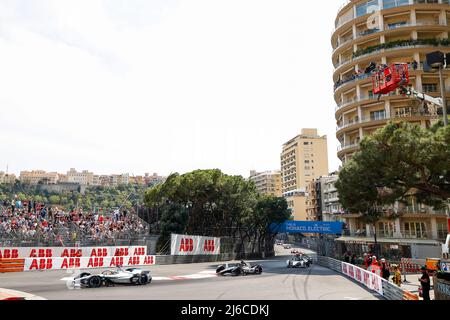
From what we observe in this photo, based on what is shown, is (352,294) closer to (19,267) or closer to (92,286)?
(92,286)

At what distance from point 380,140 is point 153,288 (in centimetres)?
1808

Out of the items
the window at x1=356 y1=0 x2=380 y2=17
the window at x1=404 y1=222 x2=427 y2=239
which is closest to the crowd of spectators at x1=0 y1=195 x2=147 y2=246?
the window at x1=404 y1=222 x2=427 y2=239

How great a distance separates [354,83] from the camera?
52469mm

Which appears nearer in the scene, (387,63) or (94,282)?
(94,282)

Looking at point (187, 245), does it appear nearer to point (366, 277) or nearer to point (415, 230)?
point (366, 277)

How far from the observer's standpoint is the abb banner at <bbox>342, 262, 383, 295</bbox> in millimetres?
17281

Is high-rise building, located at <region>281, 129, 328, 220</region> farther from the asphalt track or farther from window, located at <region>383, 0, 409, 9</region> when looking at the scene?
the asphalt track

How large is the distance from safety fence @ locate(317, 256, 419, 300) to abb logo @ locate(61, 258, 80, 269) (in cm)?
2144

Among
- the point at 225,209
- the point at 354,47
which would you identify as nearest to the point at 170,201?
the point at 225,209

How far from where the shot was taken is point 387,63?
166 feet

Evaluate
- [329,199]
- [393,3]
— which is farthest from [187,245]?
[329,199]

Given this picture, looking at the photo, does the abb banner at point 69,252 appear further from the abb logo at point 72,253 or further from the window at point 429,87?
the window at point 429,87

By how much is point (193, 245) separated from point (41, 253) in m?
16.2

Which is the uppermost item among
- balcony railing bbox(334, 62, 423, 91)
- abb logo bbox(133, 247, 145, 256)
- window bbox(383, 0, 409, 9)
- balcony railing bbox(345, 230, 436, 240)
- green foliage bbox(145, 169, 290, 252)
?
window bbox(383, 0, 409, 9)
